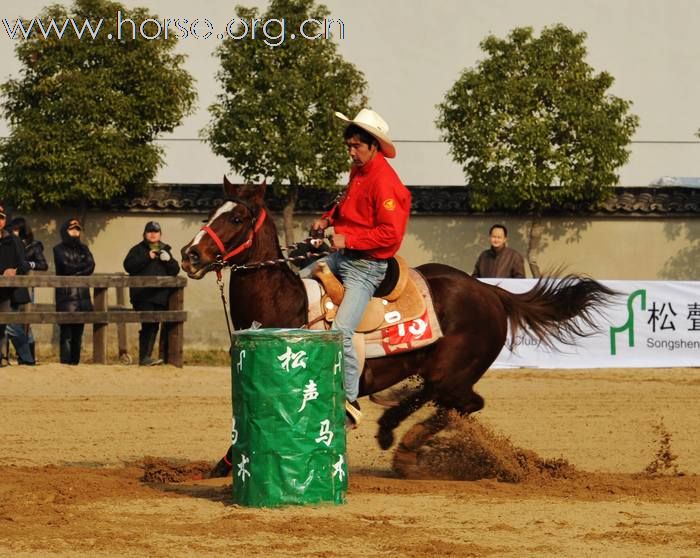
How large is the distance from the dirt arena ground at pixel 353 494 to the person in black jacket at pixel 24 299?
2102 millimetres

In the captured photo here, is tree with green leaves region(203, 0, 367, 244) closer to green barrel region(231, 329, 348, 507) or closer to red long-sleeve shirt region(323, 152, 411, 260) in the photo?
red long-sleeve shirt region(323, 152, 411, 260)

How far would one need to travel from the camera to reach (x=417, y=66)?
1072 inches

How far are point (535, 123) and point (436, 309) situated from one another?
44.8 ft

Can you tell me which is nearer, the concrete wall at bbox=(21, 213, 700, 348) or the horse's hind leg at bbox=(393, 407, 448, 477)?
the horse's hind leg at bbox=(393, 407, 448, 477)

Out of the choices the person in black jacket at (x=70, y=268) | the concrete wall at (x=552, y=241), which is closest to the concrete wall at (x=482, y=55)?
the concrete wall at (x=552, y=241)

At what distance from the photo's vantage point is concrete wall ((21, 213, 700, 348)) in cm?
2414

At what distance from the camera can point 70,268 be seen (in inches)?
681

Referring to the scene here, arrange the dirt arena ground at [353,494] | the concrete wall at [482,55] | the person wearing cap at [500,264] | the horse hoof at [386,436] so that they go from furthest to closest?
the concrete wall at [482,55], the person wearing cap at [500,264], the horse hoof at [386,436], the dirt arena ground at [353,494]

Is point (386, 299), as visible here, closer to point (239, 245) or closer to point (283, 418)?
point (239, 245)

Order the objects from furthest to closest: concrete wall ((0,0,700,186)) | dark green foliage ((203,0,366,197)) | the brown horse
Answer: concrete wall ((0,0,700,186)) → dark green foliage ((203,0,366,197)) → the brown horse

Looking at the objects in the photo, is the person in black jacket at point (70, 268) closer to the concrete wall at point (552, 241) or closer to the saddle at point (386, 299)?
the concrete wall at point (552, 241)

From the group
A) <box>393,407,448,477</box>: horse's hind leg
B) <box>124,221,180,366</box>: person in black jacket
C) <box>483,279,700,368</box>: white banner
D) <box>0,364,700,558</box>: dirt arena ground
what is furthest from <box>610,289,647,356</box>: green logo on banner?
<box>393,407,448,477</box>: horse's hind leg

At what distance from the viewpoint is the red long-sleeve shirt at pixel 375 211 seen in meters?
8.50

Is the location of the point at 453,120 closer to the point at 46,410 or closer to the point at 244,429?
the point at 46,410
